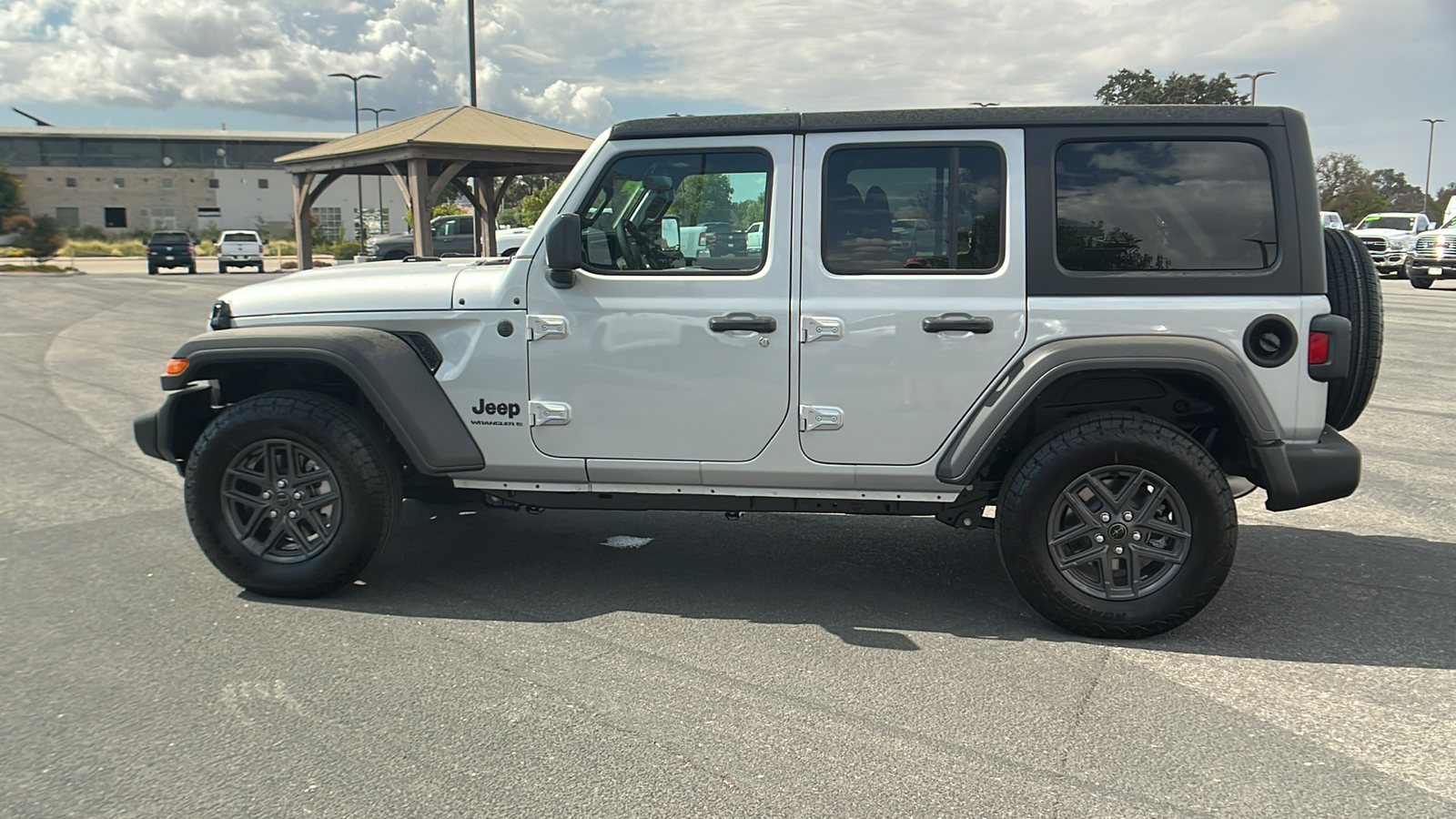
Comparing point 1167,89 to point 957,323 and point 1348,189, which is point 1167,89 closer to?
point 1348,189

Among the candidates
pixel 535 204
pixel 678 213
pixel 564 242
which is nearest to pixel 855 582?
pixel 678 213

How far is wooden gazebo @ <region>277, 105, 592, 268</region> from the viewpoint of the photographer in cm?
2075

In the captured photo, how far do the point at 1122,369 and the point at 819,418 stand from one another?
1.18 m

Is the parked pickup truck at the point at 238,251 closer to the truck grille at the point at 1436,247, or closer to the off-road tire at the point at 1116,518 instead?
the truck grille at the point at 1436,247

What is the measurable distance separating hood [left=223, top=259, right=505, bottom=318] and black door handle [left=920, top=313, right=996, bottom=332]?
1816 millimetres

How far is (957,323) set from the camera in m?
4.22

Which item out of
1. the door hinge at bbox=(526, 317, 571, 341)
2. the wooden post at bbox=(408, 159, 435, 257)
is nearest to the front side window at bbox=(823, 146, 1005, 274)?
the door hinge at bbox=(526, 317, 571, 341)

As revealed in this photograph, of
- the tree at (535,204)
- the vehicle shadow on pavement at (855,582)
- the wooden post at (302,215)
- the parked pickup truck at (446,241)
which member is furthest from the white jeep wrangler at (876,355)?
the wooden post at (302,215)

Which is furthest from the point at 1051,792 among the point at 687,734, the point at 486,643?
the point at 486,643

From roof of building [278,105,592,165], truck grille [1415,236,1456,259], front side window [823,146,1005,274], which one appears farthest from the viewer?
truck grille [1415,236,1456,259]

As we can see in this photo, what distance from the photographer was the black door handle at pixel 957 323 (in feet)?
13.8

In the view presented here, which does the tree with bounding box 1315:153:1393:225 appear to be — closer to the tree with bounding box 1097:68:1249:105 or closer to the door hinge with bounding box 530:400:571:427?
the tree with bounding box 1097:68:1249:105

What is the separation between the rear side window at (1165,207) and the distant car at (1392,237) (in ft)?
98.4

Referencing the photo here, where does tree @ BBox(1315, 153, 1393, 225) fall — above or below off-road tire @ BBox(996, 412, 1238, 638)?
above
